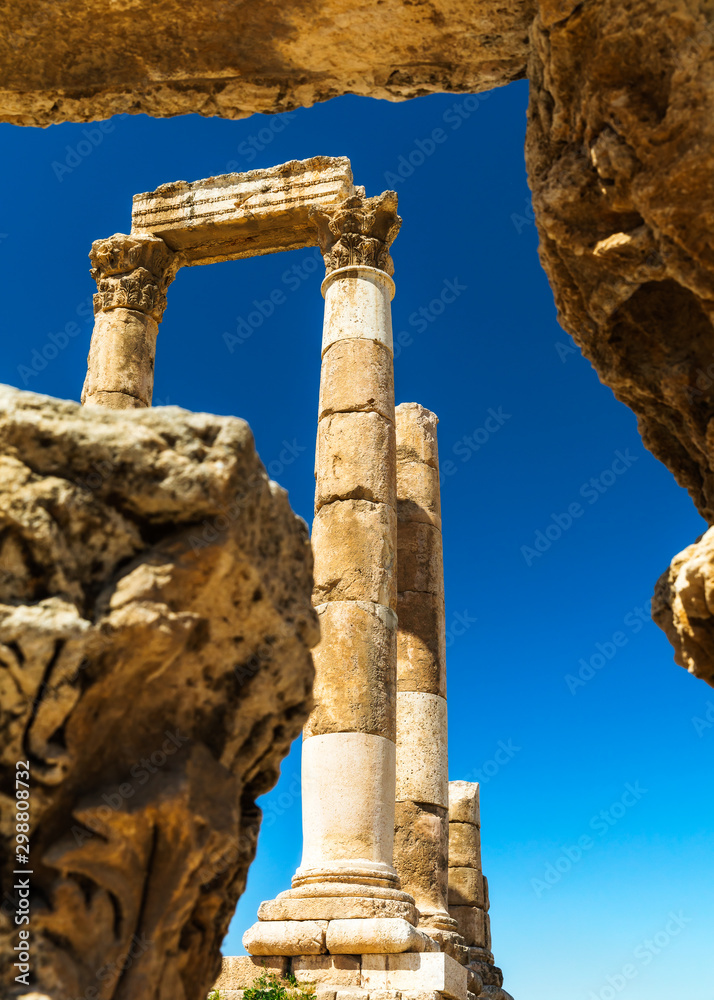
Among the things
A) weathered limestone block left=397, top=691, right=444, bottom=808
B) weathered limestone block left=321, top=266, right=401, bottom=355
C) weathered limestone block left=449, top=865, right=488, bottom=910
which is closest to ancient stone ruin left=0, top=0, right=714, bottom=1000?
weathered limestone block left=321, top=266, right=401, bottom=355

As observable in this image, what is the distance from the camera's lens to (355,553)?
35.7 feet

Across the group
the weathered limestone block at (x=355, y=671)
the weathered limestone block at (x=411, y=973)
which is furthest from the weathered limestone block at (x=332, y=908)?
the weathered limestone block at (x=355, y=671)

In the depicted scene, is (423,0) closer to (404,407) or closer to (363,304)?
(363,304)

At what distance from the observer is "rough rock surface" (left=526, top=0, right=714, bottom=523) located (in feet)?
8.96

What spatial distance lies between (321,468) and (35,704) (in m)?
9.79

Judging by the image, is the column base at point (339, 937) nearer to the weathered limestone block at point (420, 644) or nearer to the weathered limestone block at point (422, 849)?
the weathered limestone block at point (422, 849)

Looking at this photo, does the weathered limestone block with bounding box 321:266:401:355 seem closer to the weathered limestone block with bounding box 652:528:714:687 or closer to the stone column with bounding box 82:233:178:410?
the stone column with bounding box 82:233:178:410

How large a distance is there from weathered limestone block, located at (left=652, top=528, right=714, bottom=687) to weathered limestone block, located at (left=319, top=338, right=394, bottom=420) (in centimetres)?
904

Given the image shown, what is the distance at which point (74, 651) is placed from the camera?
6.32 feet

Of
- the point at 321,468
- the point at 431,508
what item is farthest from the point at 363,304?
the point at 431,508

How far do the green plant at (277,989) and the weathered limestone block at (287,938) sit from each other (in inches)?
9.1

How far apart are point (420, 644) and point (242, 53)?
9.88m

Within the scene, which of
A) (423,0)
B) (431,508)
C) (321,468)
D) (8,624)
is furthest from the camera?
(431,508)

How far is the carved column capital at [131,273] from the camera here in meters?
13.4
